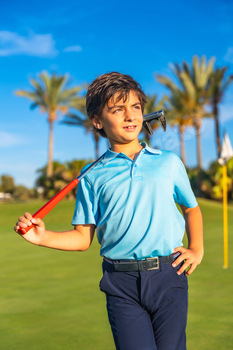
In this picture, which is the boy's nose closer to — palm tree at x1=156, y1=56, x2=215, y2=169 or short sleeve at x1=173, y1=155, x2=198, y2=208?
short sleeve at x1=173, y1=155, x2=198, y2=208

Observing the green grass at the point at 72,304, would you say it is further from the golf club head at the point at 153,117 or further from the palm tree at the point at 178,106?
the palm tree at the point at 178,106

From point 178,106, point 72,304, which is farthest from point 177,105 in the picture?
point 72,304

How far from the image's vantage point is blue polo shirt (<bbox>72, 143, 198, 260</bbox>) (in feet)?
7.74

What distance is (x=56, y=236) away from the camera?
251 centimetres

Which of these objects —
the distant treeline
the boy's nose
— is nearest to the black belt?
the boy's nose

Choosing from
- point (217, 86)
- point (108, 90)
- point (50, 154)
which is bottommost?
point (108, 90)

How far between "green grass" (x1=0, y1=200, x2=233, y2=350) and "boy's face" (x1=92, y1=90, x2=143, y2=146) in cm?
234

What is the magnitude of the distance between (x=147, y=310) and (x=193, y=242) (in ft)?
1.64

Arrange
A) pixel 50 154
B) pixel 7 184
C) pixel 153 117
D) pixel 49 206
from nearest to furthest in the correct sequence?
pixel 49 206
pixel 153 117
pixel 50 154
pixel 7 184

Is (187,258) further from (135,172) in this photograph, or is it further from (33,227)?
(33,227)

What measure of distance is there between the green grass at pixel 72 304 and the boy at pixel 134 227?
6.07ft

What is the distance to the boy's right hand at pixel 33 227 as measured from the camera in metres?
2.19

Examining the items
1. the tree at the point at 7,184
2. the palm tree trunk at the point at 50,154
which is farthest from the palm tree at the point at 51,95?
the tree at the point at 7,184

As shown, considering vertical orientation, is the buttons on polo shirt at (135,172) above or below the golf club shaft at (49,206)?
above
